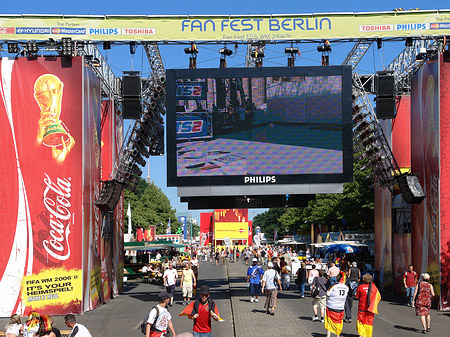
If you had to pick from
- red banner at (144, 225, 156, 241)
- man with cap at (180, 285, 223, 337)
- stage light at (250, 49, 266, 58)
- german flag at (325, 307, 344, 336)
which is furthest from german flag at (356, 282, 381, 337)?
red banner at (144, 225, 156, 241)

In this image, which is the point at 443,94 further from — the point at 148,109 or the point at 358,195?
the point at 358,195

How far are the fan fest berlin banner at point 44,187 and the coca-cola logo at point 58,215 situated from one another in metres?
0.04

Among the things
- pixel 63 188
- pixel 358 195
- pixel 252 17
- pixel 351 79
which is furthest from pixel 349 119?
pixel 358 195

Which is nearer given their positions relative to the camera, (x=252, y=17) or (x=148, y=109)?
(x=252, y=17)

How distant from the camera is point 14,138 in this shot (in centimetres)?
2458

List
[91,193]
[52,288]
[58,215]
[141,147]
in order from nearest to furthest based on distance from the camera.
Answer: [52,288] < [58,215] < [91,193] < [141,147]

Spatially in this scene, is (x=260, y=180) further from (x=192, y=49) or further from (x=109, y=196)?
(x=109, y=196)

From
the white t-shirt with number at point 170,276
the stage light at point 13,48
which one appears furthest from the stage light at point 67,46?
the white t-shirt with number at point 170,276

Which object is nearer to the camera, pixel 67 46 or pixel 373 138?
pixel 67 46

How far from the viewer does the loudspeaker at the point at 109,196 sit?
87.6 feet

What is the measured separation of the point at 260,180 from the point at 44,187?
7.97 m

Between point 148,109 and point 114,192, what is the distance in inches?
150

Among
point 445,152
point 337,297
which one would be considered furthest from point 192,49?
point 337,297

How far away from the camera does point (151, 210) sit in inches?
4087
